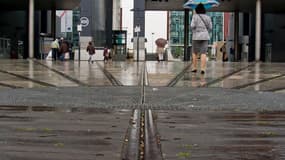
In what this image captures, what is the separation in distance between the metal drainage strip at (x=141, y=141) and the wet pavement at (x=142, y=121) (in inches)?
1.5

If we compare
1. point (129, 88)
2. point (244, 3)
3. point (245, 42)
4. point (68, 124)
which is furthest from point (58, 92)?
point (245, 42)

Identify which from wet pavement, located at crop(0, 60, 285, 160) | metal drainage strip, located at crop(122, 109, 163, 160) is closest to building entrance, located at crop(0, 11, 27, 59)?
wet pavement, located at crop(0, 60, 285, 160)

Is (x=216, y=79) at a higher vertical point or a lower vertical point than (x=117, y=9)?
lower

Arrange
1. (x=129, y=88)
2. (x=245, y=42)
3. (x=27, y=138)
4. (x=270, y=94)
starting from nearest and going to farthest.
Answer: (x=27, y=138) → (x=270, y=94) → (x=129, y=88) → (x=245, y=42)

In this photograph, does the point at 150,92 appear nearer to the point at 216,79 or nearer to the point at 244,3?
the point at 216,79

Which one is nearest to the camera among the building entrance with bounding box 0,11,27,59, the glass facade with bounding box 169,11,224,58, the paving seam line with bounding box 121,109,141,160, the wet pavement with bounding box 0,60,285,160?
the paving seam line with bounding box 121,109,141,160

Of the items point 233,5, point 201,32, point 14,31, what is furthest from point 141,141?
point 14,31

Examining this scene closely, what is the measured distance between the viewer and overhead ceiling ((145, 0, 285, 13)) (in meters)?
50.0

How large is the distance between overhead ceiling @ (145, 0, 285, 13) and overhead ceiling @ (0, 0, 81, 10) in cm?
Answer: 823

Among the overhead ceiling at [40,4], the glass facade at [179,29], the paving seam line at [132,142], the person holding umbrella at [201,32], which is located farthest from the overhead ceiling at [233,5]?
the glass facade at [179,29]

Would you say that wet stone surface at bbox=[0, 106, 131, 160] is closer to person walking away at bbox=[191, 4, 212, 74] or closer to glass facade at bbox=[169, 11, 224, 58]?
person walking away at bbox=[191, 4, 212, 74]

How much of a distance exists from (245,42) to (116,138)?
59758mm

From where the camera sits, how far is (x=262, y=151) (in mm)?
5223

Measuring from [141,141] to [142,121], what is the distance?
4.83 ft
